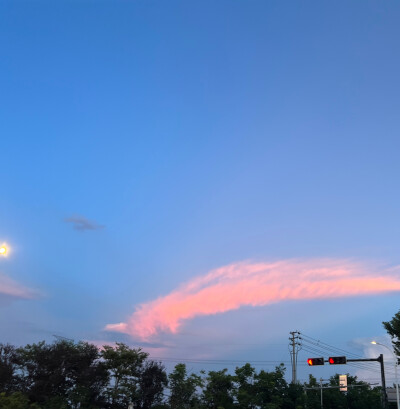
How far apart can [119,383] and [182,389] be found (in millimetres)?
7449

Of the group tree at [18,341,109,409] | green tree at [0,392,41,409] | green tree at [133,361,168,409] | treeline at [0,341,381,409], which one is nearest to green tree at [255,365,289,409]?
treeline at [0,341,381,409]

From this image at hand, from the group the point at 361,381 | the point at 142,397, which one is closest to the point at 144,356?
the point at 142,397

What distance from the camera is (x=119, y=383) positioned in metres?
48.7

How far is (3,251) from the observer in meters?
18.5

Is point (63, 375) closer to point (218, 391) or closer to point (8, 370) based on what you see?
point (8, 370)

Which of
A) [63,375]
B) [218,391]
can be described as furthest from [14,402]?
[218,391]

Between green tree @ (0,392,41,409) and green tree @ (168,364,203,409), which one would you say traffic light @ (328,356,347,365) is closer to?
green tree @ (168,364,203,409)

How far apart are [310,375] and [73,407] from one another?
46.5 m

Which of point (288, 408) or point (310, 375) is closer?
point (288, 408)

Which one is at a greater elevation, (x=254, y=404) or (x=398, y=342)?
(x=398, y=342)

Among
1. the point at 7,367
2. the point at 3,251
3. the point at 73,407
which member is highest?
the point at 3,251

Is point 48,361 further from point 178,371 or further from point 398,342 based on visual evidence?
point 398,342

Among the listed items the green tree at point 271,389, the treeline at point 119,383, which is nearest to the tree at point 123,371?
the treeline at point 119,383

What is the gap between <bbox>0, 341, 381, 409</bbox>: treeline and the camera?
45094 mm
